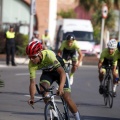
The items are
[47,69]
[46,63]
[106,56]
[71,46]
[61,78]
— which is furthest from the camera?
[71,46]

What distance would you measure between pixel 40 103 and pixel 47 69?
192 inches

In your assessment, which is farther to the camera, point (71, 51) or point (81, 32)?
point (81, 32)

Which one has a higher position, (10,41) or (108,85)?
Answer: (10,41)

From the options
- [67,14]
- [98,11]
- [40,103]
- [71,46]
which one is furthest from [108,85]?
[67,14]

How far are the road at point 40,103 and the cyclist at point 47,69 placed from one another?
211 cm

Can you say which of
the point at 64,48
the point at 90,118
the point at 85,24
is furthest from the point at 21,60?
the point at 90,118

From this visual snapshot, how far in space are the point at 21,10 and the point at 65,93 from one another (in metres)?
39.9

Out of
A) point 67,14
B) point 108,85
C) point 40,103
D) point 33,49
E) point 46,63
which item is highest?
point 67,14

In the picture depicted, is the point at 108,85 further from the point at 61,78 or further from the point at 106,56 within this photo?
the point at 61,78

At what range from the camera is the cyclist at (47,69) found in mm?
9859

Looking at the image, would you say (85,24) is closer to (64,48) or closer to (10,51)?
(10,51)

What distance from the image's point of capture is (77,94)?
1778 cm

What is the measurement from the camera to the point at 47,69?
1056 centimetres

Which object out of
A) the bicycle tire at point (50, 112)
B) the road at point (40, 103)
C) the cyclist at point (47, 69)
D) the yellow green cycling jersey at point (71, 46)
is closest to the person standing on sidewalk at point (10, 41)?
the road at point (40, 103)
